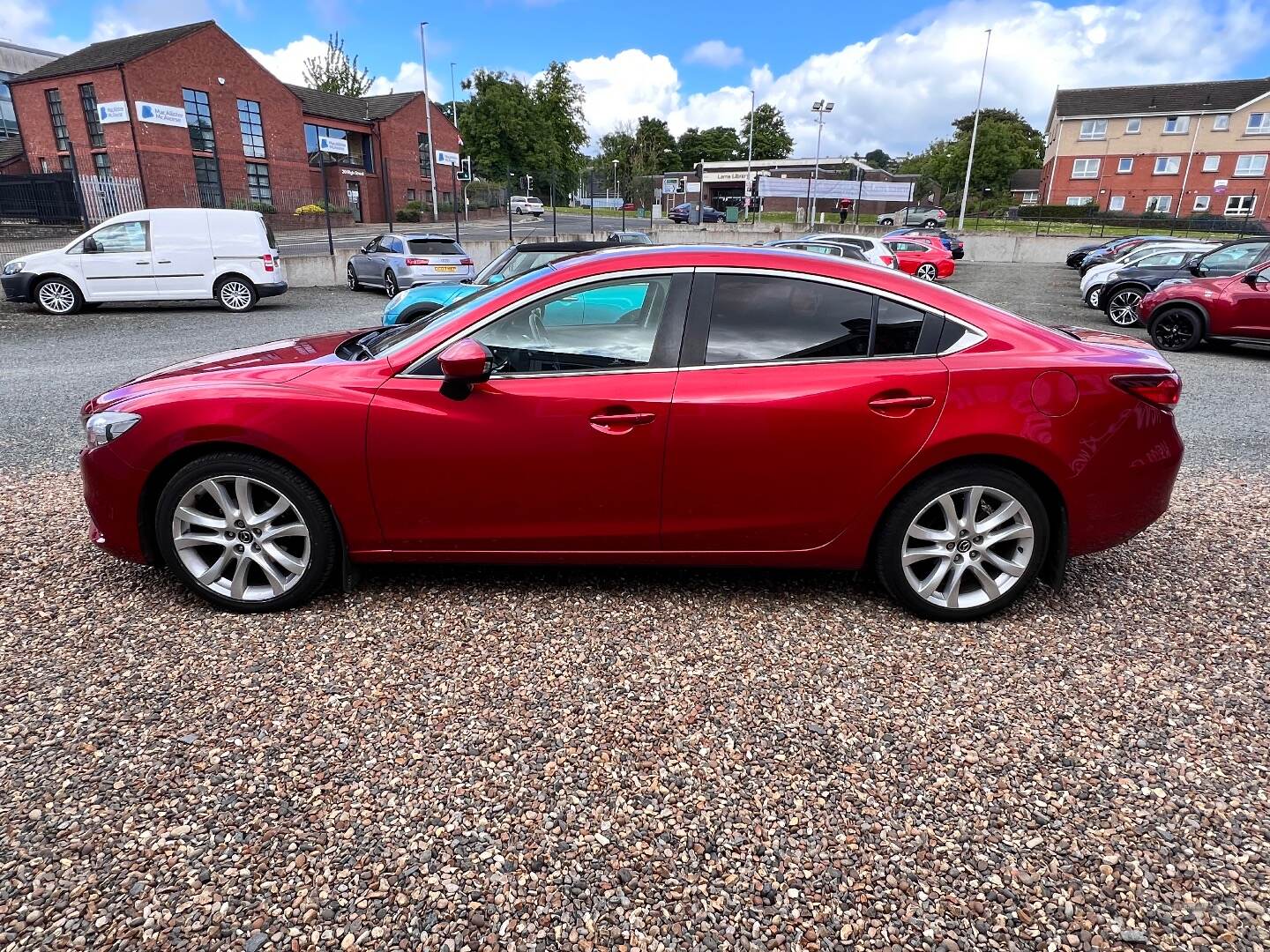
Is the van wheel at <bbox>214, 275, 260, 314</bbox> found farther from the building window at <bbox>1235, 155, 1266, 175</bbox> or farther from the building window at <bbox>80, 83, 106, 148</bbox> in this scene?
the building window at <bbox>1235, 155, 1266, 175</bbox>

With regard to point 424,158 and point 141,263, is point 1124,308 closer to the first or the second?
point 141,263

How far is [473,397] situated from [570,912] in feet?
6.49

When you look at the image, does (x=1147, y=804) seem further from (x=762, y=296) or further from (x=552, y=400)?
(x=552, y=400)

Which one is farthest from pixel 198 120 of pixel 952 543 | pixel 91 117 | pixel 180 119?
pixel 952 543

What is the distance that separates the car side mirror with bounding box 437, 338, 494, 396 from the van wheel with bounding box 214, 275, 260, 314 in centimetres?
1441

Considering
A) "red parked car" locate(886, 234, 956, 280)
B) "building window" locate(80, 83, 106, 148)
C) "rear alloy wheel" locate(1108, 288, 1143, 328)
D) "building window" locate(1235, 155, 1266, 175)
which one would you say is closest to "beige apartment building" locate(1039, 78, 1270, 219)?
"building window" locate(1235, 155, 1266, 175)

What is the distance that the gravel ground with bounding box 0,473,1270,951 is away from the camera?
6.81 ft

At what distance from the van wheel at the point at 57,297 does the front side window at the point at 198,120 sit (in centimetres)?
3403

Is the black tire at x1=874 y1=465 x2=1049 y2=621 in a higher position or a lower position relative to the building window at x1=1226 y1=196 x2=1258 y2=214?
lower

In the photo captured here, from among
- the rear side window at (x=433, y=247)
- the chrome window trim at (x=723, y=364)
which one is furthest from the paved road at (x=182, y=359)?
the chrome window trim at (x=723, y=364)

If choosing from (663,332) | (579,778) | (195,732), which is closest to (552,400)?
(663,332)

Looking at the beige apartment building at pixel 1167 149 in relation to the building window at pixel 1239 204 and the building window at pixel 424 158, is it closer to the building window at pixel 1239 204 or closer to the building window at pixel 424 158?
the building window at pixel 1239 204

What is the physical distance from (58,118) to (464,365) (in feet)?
174

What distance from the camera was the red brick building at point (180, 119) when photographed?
40.2 meters
